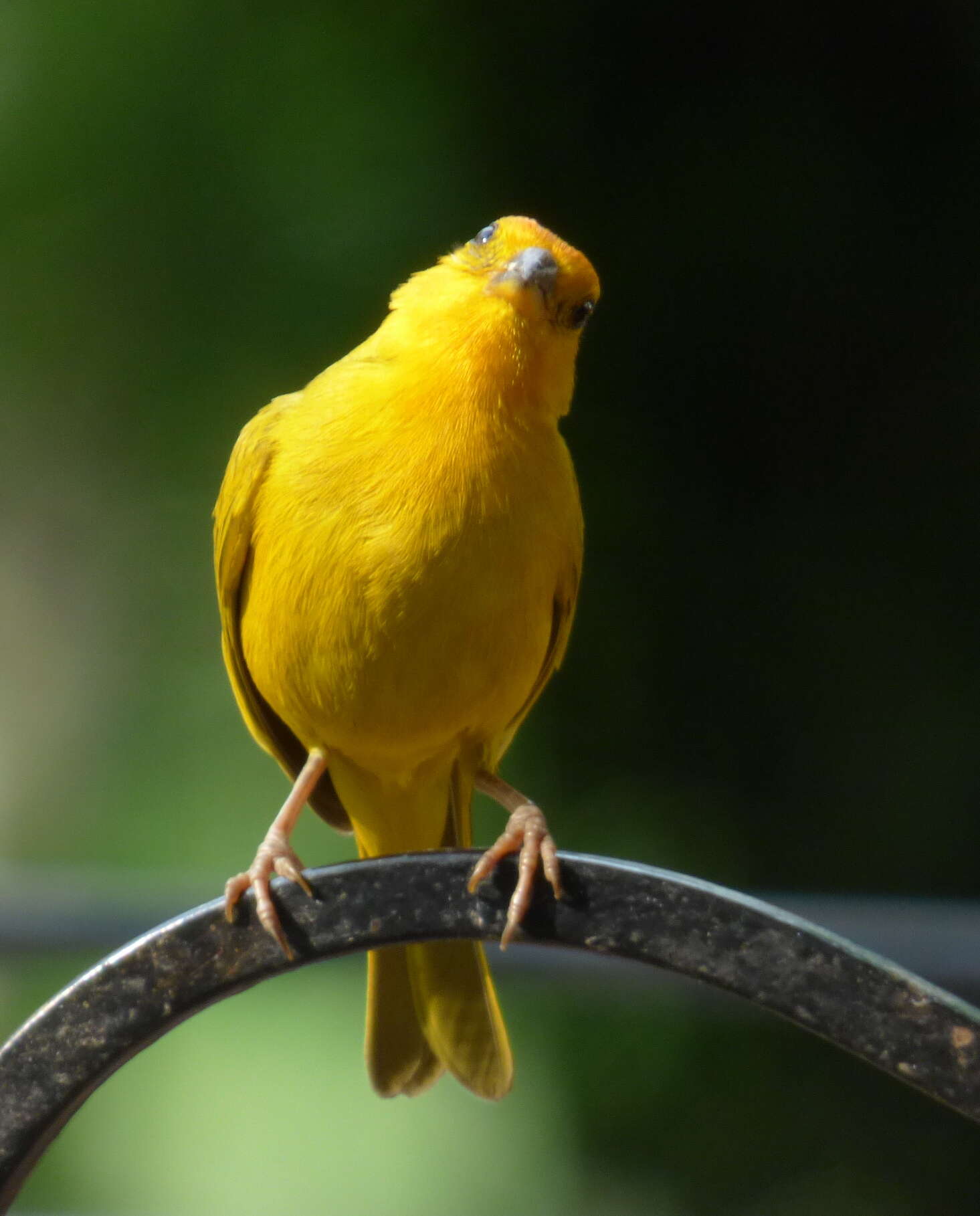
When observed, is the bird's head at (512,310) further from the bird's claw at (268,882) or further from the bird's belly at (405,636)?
the bird's claw at (268,882)

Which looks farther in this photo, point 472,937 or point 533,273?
point 533,273

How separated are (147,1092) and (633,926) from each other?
3.08m

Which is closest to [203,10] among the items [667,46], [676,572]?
[667,46]

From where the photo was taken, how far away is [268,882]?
183 cm

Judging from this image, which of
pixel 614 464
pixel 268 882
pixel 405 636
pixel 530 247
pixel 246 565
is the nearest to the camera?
pixel 268 882

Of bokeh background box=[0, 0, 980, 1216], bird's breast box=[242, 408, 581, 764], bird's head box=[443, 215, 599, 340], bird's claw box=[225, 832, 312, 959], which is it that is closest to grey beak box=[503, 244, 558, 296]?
bird's head box=[443, 215, 599, 340]

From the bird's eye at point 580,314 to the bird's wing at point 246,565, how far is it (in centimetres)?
48

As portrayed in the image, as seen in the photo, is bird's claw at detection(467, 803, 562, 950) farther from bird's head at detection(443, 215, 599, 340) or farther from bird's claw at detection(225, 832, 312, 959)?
bird's head at detection(443, 215, 599, 340)

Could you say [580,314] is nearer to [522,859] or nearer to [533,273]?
[533,273]

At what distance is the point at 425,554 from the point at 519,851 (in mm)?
445

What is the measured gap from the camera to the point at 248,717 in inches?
106

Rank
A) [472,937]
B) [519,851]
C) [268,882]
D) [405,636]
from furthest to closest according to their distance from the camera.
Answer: [405,636] < [519,851] < [268,882] < [472,937]

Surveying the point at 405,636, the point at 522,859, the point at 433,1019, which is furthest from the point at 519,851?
the point at 433,1019

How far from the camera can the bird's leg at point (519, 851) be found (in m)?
1.61
